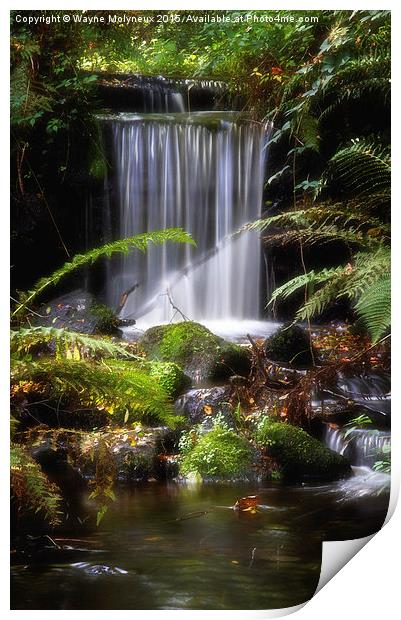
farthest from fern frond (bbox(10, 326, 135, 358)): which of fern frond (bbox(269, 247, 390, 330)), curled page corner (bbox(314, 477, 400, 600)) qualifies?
curled page corner (bbox(314, 477, 400, 600))

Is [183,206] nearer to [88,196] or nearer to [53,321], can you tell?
[88,196]

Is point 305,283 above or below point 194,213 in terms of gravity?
below

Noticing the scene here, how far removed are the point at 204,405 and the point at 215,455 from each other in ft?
0.56

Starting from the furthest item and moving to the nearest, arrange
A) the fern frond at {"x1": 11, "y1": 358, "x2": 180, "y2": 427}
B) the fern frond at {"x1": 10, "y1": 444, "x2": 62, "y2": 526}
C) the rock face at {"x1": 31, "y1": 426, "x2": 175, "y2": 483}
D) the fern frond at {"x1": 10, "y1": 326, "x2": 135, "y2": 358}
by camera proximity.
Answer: the rock face at {"x1": 31, "y1": 426, "x2": 175, "y2": 483} → the fern frond at {"x1": 10, "y1": 444, "x2": 62, "y2": 526} → the fern frond at {"x1": 11, "y1": 358, "x2": 180, "y2": 427} → the fern frond at {"x1": 10, "y1": 326, "x2": 135, "y2": 358}

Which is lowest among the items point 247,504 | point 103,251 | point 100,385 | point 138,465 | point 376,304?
point 247,504

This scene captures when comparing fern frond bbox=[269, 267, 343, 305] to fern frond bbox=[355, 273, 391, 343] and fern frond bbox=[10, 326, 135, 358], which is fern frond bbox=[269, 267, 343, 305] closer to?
fern frond bbox=[355, 273, 391, 343]

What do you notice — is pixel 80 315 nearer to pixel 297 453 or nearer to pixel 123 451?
pixel 123 451

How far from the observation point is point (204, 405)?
96.2 inches

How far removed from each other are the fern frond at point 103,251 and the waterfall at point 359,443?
32.3 inches

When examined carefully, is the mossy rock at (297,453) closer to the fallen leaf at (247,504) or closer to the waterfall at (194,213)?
the fallen leaf at (247,504)

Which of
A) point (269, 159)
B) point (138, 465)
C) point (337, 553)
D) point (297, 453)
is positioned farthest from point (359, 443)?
point (269, 159)

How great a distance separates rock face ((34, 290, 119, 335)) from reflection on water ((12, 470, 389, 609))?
0.56 metres

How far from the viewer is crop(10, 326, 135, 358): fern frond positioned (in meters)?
2.07

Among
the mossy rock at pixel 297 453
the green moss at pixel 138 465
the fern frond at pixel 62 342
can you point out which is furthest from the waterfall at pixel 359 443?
the fern frond at pixel 62 342
